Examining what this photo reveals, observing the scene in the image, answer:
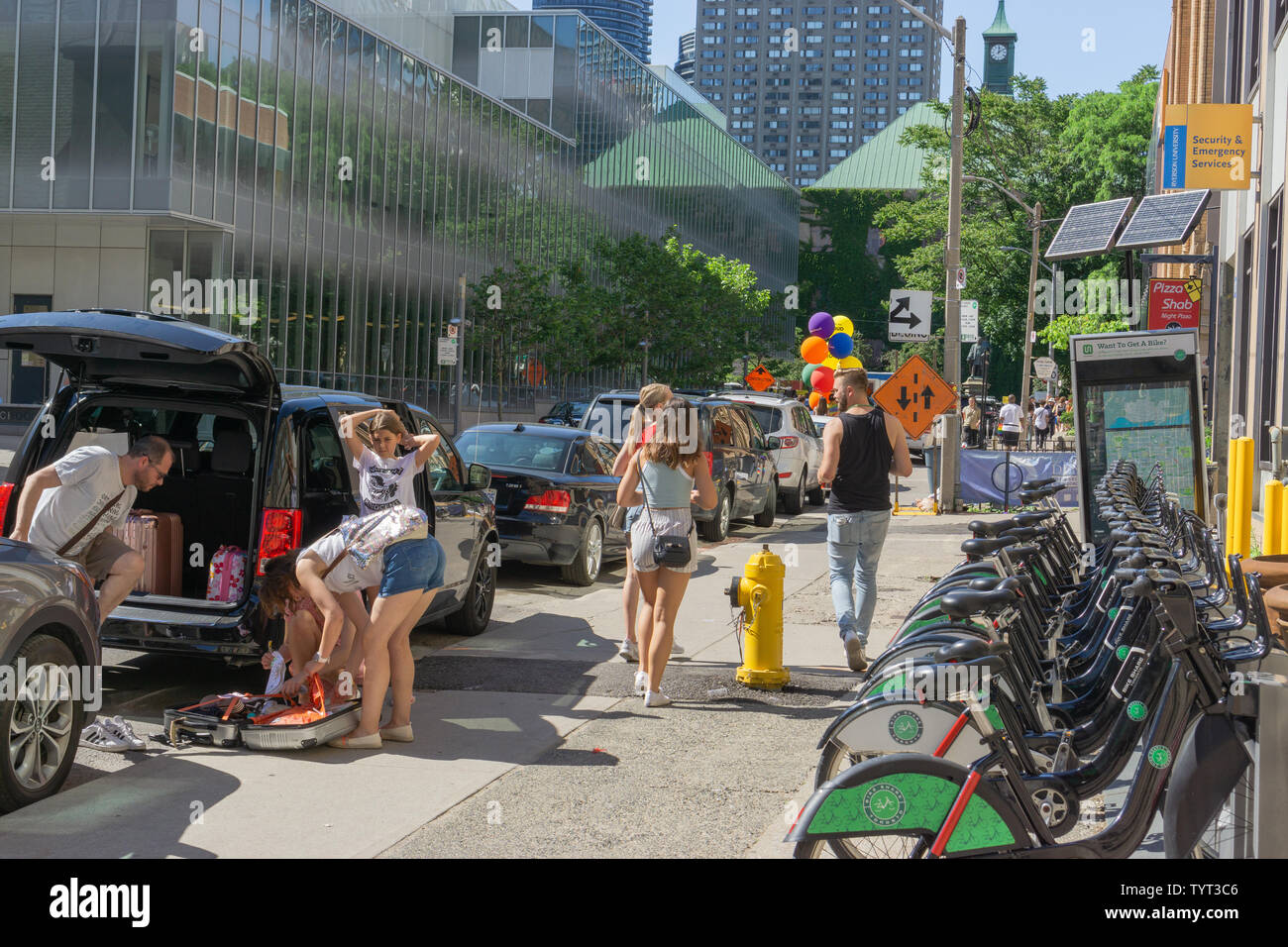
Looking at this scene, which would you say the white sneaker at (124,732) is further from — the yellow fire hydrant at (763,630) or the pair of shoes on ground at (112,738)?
the yellow fire hydrant at (763,630)

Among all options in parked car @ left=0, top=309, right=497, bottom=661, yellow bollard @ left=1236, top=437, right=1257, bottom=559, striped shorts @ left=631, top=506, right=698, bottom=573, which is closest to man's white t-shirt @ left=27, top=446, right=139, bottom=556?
parked car @ left=0, top=309, right=497, bottom=661

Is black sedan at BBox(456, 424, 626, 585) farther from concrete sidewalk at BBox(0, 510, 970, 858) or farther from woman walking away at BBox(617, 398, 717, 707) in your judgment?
woman walking away at BBox(617, 398, 717, 707)

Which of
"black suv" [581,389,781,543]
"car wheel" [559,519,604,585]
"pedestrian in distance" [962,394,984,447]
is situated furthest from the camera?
"pedestrian in distance" [962,394,984,447]

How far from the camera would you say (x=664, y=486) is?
8.19 meters

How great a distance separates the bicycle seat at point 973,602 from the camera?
4445 millimetres

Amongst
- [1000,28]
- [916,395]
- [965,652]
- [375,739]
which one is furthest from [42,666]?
[1000,28]

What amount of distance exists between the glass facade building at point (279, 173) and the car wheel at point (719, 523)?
1812cm

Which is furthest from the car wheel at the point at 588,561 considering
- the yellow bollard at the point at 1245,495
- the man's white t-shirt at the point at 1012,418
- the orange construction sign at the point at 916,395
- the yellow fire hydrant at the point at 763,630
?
the man's white t-shirt at the point at 1012,418

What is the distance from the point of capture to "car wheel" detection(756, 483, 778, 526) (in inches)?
801

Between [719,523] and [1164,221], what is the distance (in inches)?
287

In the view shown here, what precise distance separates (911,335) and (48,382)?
2053cm

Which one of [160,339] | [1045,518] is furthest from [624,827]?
[160,339]

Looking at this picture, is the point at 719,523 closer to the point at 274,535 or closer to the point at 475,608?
the point at 475,608
